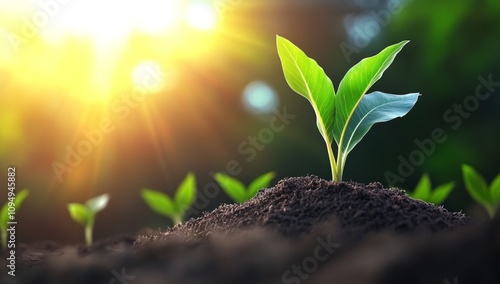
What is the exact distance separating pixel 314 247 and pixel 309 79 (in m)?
0.58

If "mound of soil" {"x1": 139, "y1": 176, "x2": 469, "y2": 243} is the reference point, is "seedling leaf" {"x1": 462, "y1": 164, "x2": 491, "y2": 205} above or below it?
below

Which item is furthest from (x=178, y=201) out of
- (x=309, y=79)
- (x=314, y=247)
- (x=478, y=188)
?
(x=314, y=247)

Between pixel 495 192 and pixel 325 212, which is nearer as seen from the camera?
pixel 325 212

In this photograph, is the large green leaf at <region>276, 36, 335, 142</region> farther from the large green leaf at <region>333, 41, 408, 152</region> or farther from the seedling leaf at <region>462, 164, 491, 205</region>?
the seedling leaf at <region>462, 164, 491, 205</region>

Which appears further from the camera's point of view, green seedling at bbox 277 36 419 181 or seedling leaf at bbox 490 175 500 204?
seedling leaf at bbox 490 175 500 204

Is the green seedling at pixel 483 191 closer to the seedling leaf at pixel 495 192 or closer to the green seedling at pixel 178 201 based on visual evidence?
the seedling leaf at pixel 495 192

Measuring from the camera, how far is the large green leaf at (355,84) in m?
1.18

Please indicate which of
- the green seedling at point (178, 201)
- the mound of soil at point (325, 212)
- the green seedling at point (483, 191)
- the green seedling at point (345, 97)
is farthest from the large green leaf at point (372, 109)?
the green seedling at point (178, 201)

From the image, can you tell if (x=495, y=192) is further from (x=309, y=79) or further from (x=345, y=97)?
(x=309, y=79)

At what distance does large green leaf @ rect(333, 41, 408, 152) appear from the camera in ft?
3.88

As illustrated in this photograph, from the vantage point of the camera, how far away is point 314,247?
793 mm

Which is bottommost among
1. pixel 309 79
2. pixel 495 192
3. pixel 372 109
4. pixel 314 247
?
pixel 495 192

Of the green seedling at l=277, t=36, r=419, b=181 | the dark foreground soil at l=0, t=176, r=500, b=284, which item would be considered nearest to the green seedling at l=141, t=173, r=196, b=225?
the dark foreground soil at l=0, t=176, r=500, b=284

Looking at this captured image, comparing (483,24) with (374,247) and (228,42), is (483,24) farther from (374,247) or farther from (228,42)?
(374,247)
